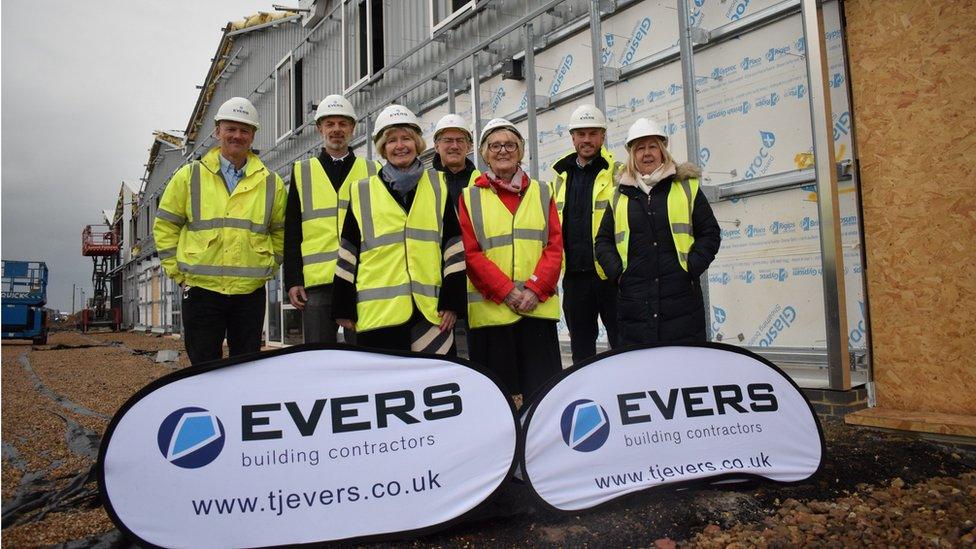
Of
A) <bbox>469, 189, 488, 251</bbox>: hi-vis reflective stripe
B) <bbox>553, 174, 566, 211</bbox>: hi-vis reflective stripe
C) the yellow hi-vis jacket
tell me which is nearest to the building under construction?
<bbox>553, 174, 566, 211</bbox>: hi-vis reflective stripe

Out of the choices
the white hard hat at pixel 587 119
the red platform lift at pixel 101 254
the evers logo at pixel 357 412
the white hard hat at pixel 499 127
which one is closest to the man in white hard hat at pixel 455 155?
the white hard hat at pixel 499 127

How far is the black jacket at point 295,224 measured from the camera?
3402 mm

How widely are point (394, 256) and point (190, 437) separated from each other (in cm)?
120

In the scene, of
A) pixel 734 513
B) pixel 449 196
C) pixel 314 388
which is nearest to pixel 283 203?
pixel 449 196

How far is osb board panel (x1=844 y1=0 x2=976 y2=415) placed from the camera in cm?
362

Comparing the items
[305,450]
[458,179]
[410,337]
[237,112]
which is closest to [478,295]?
[410,337]

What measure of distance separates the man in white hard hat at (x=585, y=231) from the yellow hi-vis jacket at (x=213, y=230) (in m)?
1.82

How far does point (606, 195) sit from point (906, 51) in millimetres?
2156

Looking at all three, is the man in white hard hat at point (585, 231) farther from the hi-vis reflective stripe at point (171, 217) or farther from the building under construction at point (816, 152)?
the hi-vis reflective stripe at point (171, 217)

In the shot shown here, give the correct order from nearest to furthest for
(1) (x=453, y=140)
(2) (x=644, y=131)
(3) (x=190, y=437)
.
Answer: (3) (x=190, y=437) → (2) (x=644, y=131) → (1) (x=453, y=140)

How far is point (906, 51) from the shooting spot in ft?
12.6

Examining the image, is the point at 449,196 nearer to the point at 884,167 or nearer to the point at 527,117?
the point at 884,167

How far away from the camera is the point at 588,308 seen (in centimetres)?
373

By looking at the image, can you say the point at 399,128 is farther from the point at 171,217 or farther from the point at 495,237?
the point at 171,217
